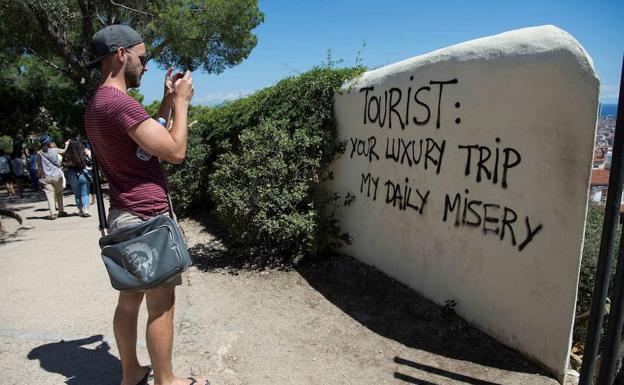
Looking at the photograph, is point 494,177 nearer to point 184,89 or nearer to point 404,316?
point 404,316

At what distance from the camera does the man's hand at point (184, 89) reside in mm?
2395

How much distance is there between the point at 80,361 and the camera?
10.3ft

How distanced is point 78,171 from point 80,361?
22.1 ft

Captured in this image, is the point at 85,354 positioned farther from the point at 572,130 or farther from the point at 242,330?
the point at 572,130

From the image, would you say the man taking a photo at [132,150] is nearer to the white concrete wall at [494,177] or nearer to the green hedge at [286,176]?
the white concrete wall at [494,177]

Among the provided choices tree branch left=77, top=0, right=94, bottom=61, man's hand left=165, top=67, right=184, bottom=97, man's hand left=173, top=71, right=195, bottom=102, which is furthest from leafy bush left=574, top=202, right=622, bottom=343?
tree branch left=77, top=0, right=94, bottom=61

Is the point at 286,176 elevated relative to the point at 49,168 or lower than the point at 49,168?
elevated

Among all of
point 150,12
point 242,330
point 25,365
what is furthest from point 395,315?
point 150,12

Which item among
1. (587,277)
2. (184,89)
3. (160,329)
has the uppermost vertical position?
(184,89)

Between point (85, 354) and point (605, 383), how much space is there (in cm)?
322

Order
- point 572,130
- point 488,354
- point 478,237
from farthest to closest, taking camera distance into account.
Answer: point 478,237 → point 488,354 → point 572,130

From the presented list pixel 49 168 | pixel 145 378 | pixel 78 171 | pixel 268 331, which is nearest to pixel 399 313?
pixel 268 331

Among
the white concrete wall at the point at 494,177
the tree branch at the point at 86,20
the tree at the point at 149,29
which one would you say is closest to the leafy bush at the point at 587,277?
the white concrete wall at the point at 494,177

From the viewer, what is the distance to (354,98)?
5.15m
